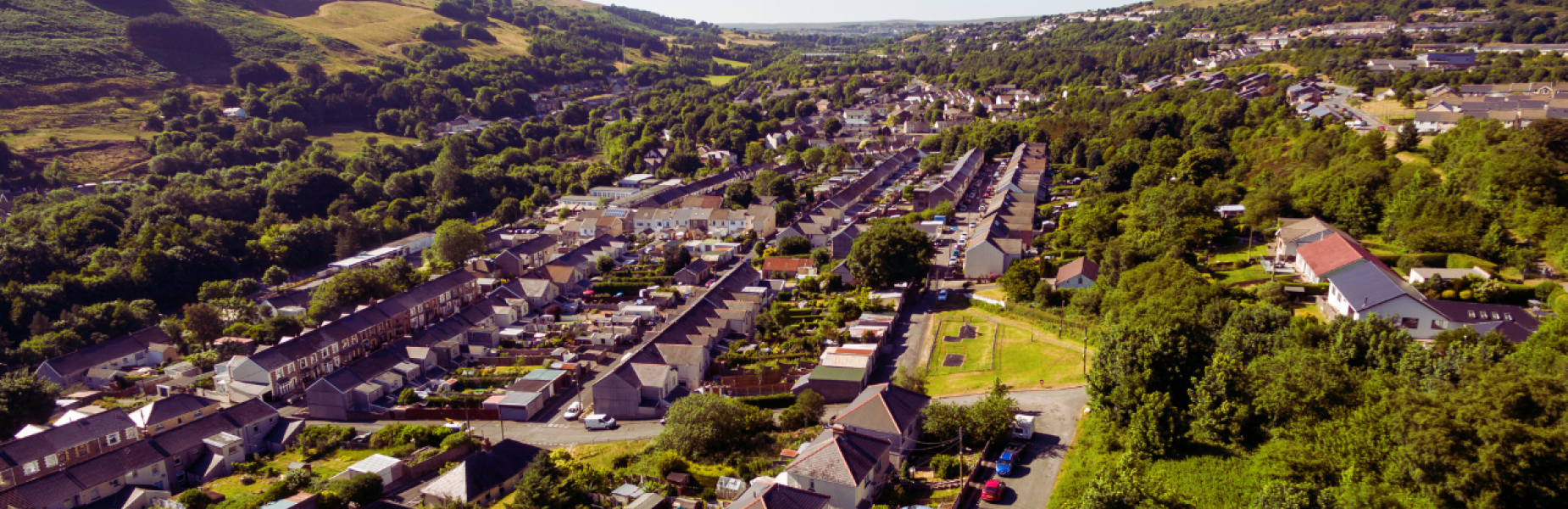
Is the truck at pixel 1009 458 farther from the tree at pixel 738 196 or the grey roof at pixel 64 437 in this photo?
the tree at pixel 738 196

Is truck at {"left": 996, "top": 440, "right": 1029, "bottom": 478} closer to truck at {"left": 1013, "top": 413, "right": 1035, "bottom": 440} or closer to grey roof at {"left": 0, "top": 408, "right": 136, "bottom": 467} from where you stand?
truck at {"left": 1013, "top": 413, "right": 1035, "bottom": 440}

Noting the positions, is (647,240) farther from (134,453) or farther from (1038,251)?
(134,453)

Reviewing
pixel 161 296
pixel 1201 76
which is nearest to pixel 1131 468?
pixel 161 296

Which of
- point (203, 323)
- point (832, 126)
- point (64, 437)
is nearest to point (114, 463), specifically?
point (64, 437)

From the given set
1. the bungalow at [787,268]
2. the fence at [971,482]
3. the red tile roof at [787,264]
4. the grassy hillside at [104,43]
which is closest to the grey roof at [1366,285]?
the fence at [971,482]

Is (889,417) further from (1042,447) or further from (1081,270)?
(1081,270)
